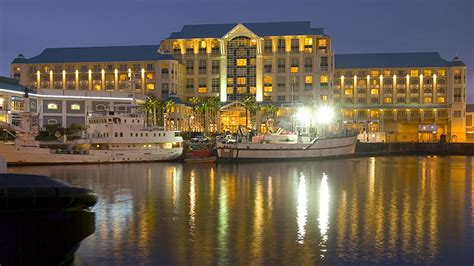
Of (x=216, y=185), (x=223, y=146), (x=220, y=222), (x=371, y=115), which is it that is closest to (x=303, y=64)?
(x=371, y=115)

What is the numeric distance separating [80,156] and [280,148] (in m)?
26.7

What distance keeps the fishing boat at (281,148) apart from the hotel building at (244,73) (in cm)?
3782

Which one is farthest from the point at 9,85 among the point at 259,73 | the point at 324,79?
the point at 324,79

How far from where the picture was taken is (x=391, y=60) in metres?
149

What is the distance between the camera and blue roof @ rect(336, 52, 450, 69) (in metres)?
146

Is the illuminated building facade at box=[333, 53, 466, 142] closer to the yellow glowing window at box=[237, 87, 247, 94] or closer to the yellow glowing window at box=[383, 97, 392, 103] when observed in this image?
the yellow glowing window at box=[383, 97, 392, 103]

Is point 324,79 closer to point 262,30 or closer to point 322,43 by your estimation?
point 322,43

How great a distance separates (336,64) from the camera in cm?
15075

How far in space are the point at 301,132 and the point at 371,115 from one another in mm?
56283

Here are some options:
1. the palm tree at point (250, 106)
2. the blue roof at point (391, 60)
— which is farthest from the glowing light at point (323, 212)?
the blue roof at point (391, 60)

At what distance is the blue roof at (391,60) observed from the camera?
14575cm

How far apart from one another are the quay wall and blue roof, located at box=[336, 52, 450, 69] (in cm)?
3784

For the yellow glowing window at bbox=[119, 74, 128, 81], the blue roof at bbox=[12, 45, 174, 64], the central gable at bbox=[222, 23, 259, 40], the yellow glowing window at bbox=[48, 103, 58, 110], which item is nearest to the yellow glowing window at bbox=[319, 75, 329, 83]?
the central gable at bbox=[222, 23, 259, 40]

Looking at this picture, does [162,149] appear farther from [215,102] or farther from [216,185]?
[215,102]
